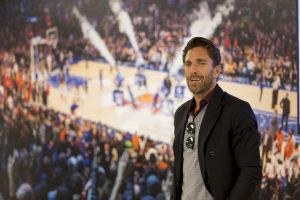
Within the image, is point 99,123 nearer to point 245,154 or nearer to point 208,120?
point 208,120

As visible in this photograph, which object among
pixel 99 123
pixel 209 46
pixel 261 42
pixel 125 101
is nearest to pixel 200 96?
pixel 209 46

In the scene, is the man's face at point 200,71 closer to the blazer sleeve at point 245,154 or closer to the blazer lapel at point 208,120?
the blazer lapel at point 208,120

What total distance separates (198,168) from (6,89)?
9.90ft

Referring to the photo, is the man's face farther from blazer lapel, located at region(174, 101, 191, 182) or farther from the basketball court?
the basketball court

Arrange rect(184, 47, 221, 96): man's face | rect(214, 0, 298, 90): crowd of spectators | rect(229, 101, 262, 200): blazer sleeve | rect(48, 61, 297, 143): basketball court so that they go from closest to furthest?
rect(229, 101, 262, 200): blazer sleeve
rect(184, 47, 221, 96): man's face
rect(214, 0, 298, 90): crowd of spectators
rect(48, 61, 297, 143): basketball court

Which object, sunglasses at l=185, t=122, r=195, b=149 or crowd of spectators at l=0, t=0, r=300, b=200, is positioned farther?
crowd of spectators at l=0, t=0, r=300, b=200

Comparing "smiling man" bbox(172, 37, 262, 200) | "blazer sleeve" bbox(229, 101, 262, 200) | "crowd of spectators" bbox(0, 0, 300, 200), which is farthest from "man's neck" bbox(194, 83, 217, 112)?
"crowd of spectators" bbox(0, 0, 300, 200)

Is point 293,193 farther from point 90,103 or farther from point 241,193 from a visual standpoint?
point 90,103

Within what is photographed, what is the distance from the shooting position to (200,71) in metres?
1.79

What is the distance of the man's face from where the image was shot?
1.79 m

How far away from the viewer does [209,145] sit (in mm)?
1747

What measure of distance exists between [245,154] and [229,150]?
0.06m

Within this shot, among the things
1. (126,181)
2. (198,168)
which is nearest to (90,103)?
(126,181)

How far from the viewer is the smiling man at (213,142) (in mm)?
1694
